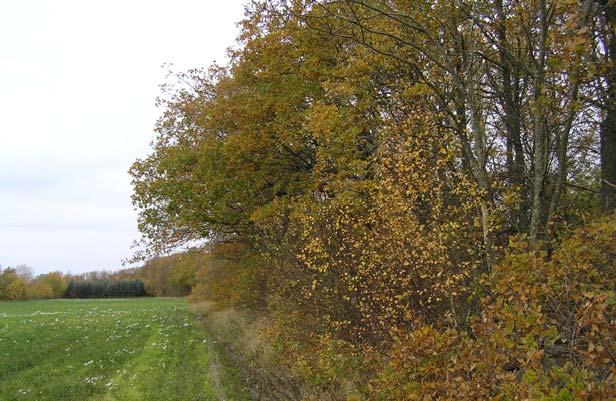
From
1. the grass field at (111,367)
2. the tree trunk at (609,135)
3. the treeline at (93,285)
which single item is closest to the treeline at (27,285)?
the treeline at (93,285)

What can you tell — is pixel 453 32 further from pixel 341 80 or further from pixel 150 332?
pixel 150 332

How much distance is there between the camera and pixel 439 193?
25.9 feet

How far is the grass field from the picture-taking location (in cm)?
1164

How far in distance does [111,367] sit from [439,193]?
38.6ft

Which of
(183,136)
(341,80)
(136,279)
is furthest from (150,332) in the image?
(136,279)

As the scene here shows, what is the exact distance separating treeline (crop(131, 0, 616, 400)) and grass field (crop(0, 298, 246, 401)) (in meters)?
2.55

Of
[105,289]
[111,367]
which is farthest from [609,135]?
[105,289]

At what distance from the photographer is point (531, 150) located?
31.8 ft

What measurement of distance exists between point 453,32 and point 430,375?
18.1 ft

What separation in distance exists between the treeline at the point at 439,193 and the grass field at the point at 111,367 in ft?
8.38

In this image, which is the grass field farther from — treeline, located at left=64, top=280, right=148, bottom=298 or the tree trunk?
treeline, located at left=64, top=280, right=148, bottom=298

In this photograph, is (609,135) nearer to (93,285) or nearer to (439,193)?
(439,193)

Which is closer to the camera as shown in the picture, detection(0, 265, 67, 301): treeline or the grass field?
the grass field

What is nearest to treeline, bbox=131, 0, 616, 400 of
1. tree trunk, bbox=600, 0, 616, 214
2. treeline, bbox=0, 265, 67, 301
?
tree trunk, bbox=600, 0, 616, 214
